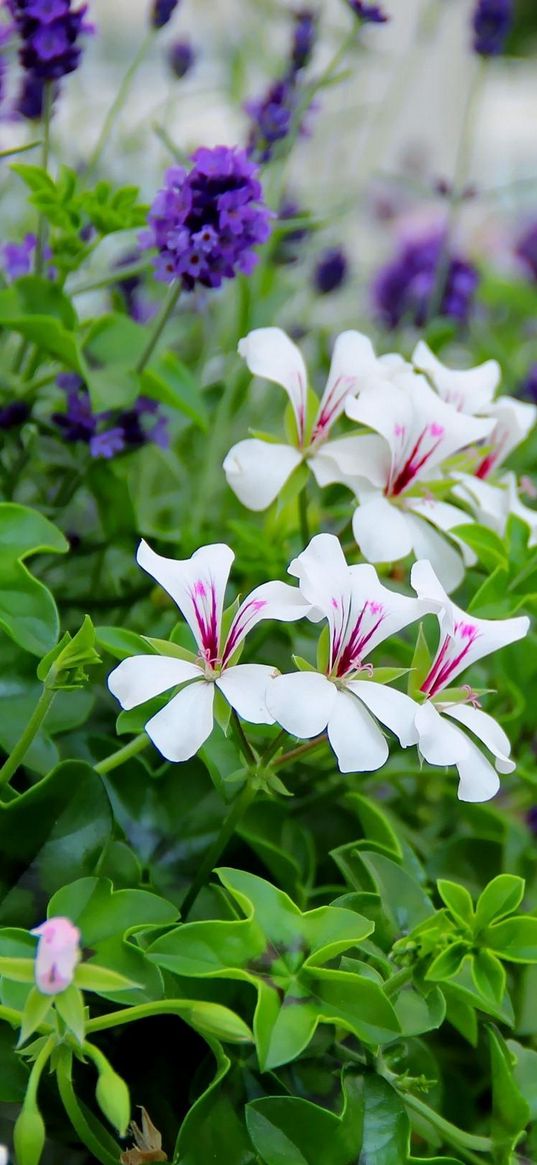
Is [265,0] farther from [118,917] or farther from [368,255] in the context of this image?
[368,255]

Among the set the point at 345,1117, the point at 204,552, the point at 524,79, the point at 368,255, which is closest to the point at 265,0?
the point at 204,552

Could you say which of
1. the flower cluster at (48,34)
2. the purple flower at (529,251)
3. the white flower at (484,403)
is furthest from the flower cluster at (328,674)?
the purple flower at (529,251)

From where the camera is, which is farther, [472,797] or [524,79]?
[524,79]

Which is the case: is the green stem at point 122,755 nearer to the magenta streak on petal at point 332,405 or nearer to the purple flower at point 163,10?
the magenta streak on petal at point 332,405

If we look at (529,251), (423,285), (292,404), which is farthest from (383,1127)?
(529,251)

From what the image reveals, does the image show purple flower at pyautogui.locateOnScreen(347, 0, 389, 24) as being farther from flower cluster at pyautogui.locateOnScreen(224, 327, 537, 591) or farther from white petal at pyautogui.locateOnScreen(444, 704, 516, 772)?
white petal at pyautogui.locateOnScreen(444, 704, 516, 772)

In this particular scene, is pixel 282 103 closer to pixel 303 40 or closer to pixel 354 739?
pixel 303 40
